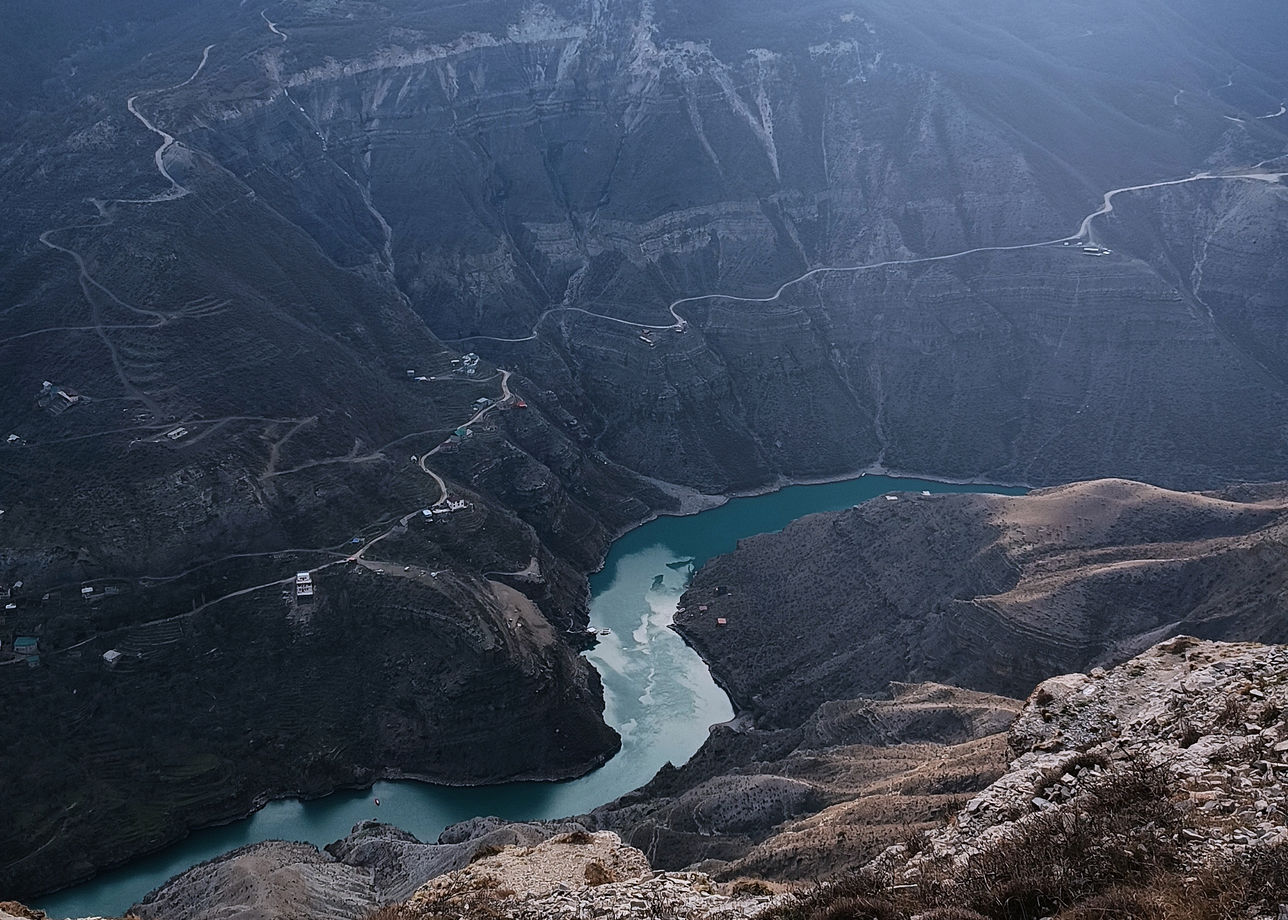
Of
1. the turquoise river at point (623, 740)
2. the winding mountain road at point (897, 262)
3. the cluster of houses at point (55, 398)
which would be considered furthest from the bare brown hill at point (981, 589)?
the cluster of houses at point (55, 398)

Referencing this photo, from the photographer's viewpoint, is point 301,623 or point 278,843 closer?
point 278,843

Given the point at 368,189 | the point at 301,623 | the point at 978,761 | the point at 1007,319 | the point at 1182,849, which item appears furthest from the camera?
the point at 368,189

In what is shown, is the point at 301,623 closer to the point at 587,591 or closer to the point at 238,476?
the point at 238,476

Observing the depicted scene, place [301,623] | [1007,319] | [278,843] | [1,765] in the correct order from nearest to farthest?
1. [278,843]
2. [1,765]
3. [301,623]
4. [1007,319]

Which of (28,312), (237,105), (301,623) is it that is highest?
(237,105)

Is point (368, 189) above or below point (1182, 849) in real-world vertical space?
below

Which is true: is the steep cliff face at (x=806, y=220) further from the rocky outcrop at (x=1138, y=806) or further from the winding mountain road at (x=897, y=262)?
the rocky outcrop at (x=1138, y=806)

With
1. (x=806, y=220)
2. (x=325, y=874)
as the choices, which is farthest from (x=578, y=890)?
(x=806, y=220)

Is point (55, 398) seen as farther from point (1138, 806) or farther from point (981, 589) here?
point (1138, 806)

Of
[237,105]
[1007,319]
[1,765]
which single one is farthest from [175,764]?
[1007,319]
